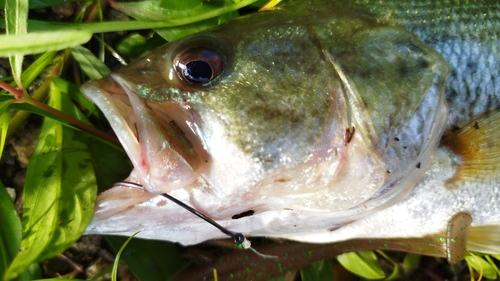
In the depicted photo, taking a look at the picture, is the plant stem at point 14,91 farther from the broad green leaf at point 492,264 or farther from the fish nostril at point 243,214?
the broad green leaf at point 492,264

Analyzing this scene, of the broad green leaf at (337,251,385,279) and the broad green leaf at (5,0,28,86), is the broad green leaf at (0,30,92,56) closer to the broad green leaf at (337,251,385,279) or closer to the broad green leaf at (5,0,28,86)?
the broad green leaf at (5,0,28,86)

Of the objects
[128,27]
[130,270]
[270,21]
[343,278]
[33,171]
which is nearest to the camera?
[270,21]

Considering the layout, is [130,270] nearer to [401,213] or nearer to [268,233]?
[268,233]

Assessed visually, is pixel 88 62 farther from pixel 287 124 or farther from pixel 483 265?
pixel 483 265

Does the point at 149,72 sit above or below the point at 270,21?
below

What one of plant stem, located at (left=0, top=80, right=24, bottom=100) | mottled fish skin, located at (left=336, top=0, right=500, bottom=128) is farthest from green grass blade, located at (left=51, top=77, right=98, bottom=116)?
mottled fish skin, located at (left=336, top=0, right=500, bottom=128)

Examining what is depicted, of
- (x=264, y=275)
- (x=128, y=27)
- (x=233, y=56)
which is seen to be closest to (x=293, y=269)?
(x=264, y=275)

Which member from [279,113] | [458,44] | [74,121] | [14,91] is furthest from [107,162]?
[458,44]
